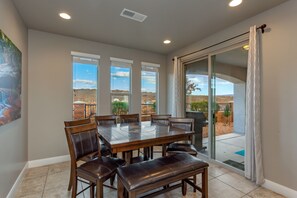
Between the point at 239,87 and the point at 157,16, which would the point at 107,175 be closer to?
the point at 157,16

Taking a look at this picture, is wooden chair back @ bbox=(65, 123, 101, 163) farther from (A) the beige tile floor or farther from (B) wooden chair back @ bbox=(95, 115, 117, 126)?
(B) wooden chair back @ bbox=(95, 115, 117, 126)

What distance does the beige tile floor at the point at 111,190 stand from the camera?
2.17 meters

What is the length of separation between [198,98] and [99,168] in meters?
2.85

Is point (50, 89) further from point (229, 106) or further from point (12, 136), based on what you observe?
point (229, 106)

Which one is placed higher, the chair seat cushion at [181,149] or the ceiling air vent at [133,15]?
the ceiling air vent at [133,15]

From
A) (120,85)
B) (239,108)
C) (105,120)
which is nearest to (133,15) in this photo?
(120,85)

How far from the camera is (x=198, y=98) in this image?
3816 millimetres

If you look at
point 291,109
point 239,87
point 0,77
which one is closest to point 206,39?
point 239,87

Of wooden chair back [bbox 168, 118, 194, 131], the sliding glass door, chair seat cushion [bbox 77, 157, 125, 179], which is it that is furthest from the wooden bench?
the sliding glass door

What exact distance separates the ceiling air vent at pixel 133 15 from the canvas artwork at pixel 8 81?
5.21ft

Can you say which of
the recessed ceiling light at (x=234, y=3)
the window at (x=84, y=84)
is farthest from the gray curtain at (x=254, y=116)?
the window at (x=84, y=84)

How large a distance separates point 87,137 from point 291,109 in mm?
2863

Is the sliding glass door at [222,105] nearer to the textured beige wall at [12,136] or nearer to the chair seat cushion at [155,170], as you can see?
the chair seat cushion at [155,170]

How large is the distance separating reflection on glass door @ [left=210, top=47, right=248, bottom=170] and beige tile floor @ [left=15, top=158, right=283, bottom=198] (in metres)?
0.44
